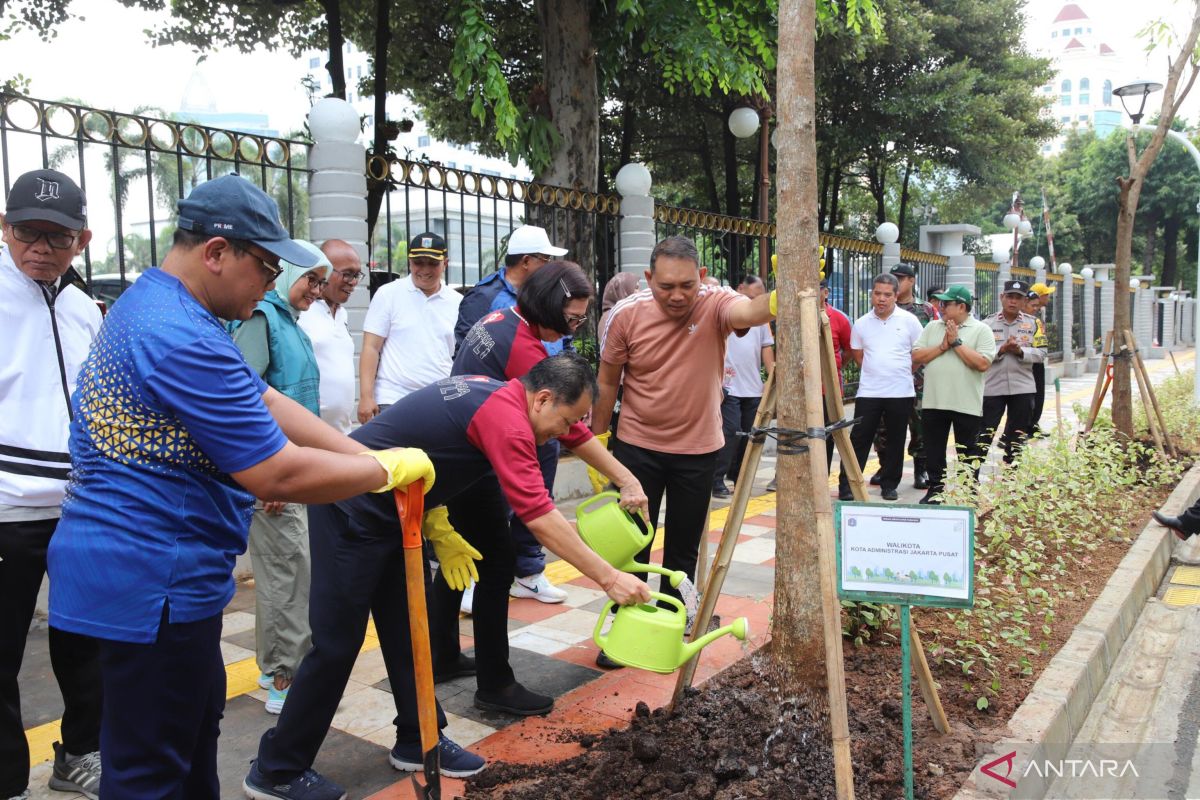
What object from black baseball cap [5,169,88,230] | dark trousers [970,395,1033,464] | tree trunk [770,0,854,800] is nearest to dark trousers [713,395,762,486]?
dark trousers [970,395,1033,464]

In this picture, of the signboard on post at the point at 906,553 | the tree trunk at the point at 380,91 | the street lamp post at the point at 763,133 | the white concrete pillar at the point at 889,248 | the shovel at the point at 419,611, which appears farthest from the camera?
the white concrete pillar at the point at 889,248

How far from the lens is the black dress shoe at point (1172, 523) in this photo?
5887 millimetres

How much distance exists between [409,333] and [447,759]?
8.76 ft

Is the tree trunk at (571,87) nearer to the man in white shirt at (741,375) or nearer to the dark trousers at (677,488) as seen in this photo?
the man in white shirt at (741,375)

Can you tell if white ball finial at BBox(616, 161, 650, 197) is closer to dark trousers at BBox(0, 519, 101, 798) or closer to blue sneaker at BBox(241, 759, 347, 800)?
dark trousers at BBox(0, 519, 101, 798)

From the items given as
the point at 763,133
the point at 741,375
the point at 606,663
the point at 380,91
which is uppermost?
the point at 380,91

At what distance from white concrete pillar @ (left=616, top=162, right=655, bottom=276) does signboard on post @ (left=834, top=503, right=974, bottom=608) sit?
593 centimetres

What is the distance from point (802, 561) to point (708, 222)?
6.40 metres

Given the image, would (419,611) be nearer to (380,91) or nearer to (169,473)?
(169,473)

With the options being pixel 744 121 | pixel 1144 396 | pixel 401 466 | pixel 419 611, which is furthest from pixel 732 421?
pixel 744 121

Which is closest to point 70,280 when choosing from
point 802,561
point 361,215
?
point 802,561

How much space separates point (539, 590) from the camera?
4859 mm

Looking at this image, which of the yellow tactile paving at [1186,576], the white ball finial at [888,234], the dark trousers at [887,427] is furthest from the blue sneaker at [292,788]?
the white ball finial at [888,234]

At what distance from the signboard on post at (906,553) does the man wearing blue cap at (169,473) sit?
1.49 meters
